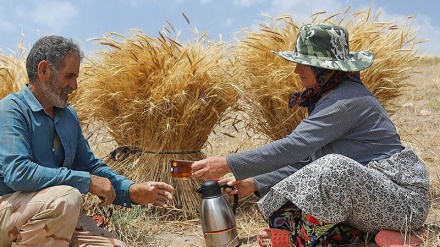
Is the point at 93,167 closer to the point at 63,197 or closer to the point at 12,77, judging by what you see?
the point at 63,197

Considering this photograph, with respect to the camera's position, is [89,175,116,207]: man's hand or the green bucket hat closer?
[89,175,116,207]: man's hand

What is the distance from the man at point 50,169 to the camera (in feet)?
8.49

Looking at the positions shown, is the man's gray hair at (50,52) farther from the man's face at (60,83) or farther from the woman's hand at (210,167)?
the woman's hand at (210,167)

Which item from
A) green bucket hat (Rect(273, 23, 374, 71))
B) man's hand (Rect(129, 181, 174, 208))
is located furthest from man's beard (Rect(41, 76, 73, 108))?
green bucket hat (Rect(273, 23, 374, 71))

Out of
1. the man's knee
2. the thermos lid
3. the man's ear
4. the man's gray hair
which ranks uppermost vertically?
the man's gray hair

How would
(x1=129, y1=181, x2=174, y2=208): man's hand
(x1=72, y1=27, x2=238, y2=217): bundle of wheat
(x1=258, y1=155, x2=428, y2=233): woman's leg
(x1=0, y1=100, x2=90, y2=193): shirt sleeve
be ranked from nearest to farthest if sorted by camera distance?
(x1=0, y1=100, x2=90, y2=193): shirt sleeve
(x1=258, y1=155, x2=428, y2=233): woman's leg
(x1=129, y1=181, x2=174, y2=208): man's hand
(x1=72, y1=27, x2=238, y2=217): bundle of wheat

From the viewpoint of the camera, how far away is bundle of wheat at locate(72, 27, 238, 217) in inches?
148

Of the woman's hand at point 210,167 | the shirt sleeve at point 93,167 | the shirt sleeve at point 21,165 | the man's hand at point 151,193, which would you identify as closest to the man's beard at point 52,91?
the shirt sleeve at point 21,165

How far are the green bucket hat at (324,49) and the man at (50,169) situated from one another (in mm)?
1006

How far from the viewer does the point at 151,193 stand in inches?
118

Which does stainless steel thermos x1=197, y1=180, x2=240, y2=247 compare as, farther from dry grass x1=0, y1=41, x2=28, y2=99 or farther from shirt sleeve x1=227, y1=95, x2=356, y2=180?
dry grass x1=0, y1=41, x2=28, y2=99

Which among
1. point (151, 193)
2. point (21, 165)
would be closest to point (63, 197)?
point (21, 165)

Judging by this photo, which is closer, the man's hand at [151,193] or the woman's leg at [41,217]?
the woman's leg at [41,217]

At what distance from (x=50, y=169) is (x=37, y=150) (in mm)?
190
